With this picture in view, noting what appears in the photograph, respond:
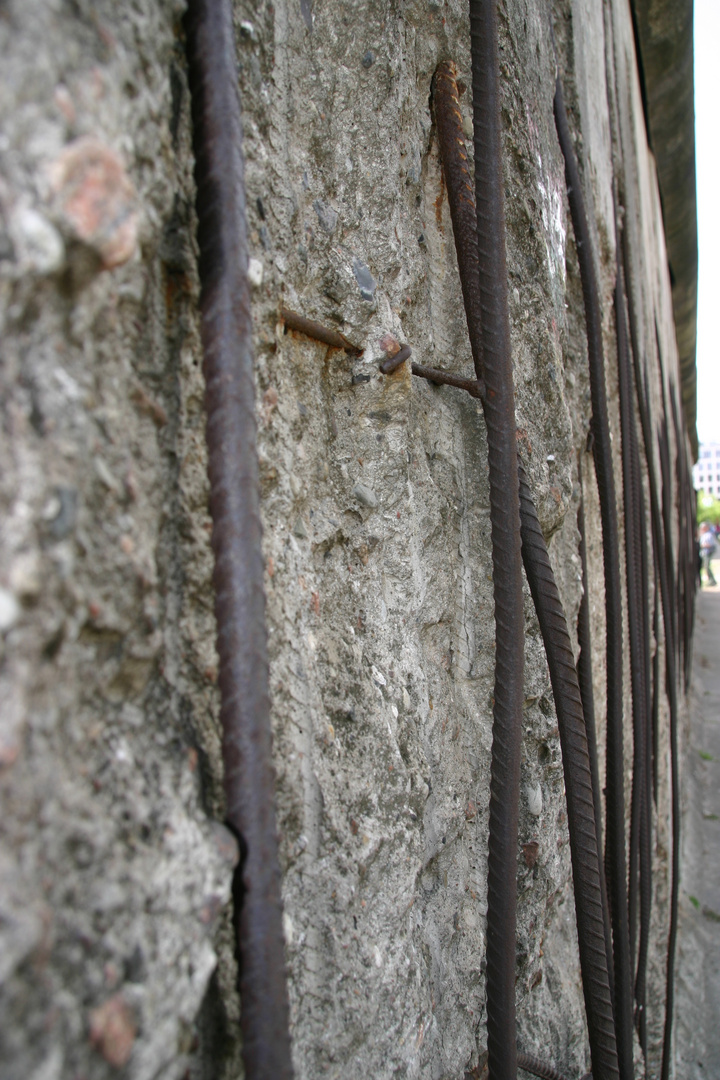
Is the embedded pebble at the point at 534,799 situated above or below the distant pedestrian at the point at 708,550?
above

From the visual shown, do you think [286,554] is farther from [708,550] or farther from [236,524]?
[708,550]

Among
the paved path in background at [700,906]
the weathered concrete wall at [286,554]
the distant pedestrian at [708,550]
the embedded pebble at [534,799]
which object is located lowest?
the paved path in background at [700,906]

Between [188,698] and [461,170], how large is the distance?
64cm

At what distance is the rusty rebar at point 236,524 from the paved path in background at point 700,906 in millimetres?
1855

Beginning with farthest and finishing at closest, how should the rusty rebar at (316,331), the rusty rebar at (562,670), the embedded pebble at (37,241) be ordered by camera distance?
the rusty rebar at (562,670), the rusty rebar at (316,331), the embedded pebble at (37,241)

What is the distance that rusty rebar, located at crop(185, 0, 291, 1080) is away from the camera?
15.7 inches

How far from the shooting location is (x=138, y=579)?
37cm

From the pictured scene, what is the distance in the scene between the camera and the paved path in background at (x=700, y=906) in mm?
1807

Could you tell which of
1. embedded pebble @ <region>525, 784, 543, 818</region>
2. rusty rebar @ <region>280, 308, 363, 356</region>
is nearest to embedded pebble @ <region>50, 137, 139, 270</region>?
rusty rebar @ <region>280, 308, 363, 356</region>

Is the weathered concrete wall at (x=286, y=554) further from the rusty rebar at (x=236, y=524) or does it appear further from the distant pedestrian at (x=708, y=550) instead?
the distant pedestrian at (x=708, y=550)

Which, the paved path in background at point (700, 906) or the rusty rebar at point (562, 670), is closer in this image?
the rusty rebar at point (562, 670)

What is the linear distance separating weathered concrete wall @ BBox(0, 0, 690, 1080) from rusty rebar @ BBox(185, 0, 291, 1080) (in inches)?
Result: 0.8

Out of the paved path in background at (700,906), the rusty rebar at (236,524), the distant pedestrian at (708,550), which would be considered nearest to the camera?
the rusty rebar at (236,524)

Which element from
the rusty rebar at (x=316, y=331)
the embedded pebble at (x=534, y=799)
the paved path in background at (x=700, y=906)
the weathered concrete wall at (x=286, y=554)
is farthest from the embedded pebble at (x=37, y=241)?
the paved path in background at (x=700, y=906)
